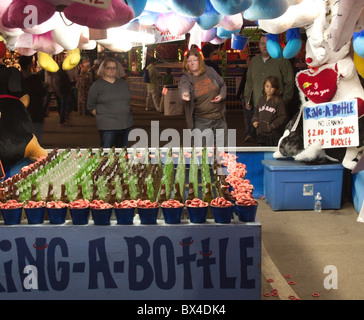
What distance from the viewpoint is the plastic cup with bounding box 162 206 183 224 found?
3.79m

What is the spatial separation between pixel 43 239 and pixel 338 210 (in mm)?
4054

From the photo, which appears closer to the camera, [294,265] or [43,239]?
[43,239]

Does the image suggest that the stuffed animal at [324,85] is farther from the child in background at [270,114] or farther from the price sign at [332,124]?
the child in background at [270,114]

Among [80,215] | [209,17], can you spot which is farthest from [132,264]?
[209,17]

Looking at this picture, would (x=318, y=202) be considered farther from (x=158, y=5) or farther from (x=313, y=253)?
(x=158, y=5)

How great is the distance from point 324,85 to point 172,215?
3.57 m

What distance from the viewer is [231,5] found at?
3.78 metres

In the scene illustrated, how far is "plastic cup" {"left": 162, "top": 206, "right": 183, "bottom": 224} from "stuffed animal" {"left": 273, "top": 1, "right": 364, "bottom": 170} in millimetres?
3279

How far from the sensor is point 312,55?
665 centimetres

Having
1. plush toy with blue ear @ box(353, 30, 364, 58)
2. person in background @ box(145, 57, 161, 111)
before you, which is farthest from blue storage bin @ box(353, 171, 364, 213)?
person in background @ box(145, 57, 161, 111)

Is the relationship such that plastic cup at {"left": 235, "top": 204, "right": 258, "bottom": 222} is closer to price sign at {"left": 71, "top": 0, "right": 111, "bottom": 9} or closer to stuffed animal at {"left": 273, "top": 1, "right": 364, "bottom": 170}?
price sign at {"left": 71, "top": 0, "right": 111, "bottom": 9}
